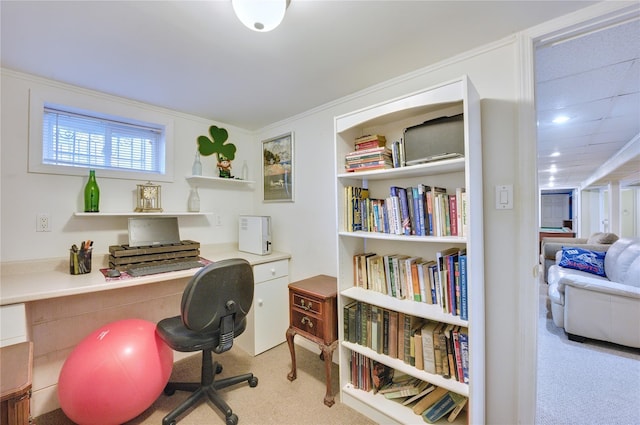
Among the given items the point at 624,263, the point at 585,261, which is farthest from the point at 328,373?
the point at 585,261

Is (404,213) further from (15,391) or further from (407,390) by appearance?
(15,391)

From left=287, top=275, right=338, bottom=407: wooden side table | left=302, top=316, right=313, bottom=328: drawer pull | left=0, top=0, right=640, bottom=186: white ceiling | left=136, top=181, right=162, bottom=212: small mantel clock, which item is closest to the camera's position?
left=0, top=0, right=640, bottom=186: white ceiling

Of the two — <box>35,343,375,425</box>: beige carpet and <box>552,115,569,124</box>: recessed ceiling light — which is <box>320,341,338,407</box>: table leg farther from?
<box>552,115,569,124</box>: recessed ceiling light

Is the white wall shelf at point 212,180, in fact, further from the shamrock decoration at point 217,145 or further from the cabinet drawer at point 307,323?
the cabinet drawer at point 307,323

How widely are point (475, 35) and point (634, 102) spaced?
6.33 ft

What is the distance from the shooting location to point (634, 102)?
7.05 ft

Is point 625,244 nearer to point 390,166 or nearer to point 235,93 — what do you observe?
point 390,166

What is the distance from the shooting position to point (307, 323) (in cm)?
186

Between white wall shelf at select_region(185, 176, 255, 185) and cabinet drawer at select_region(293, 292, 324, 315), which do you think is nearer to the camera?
cabinet drawer at select_region(293, 292, 324, 315)

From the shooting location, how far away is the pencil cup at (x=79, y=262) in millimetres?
1746

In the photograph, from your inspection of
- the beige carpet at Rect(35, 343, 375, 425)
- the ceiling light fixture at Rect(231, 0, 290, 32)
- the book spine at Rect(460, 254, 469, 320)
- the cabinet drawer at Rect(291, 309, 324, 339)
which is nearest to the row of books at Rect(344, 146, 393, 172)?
the book spine at Rect(460, 254, 469, 320)

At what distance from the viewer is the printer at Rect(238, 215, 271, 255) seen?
2.44 meters

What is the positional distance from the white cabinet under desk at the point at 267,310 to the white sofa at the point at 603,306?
2.64 meters

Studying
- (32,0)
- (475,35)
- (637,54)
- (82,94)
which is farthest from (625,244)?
(82,94)
